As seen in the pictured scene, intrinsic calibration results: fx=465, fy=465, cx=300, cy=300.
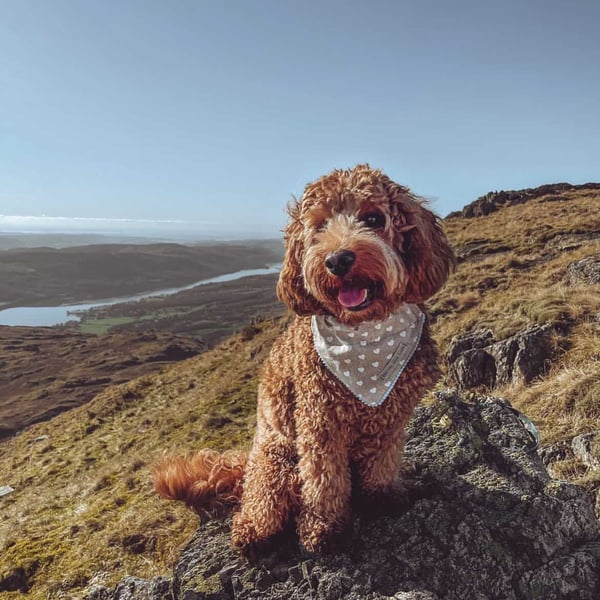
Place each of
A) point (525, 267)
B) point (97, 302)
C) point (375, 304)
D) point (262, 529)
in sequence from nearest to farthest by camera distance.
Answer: point (375, 304) < point (262, 529) < point (525, 267) < point (97, 302)

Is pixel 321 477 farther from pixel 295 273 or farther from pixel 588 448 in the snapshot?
pixel 588 448

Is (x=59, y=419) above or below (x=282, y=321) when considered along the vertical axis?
below

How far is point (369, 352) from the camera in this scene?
3119 millimetres

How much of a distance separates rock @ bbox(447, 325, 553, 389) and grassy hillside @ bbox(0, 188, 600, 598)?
24 centimetres

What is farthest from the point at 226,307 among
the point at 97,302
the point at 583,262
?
the point at 583,262

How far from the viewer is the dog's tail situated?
12.9 feet

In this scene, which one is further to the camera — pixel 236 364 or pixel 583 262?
pixel 236 364

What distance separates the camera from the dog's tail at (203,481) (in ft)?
12.9

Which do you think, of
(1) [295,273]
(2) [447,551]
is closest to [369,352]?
(1) [295,273]

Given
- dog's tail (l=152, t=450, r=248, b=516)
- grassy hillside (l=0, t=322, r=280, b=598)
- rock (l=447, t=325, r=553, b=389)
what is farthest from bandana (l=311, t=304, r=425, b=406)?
rock (l=447, t=325, r=553, b=389)

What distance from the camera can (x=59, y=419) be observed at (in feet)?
57.0

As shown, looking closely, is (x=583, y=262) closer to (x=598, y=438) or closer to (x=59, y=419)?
(x=598, y=438)

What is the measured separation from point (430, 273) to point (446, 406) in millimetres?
1989

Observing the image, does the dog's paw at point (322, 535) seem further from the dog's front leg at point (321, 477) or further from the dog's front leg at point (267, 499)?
the dog's front leg at point (267, 499)
